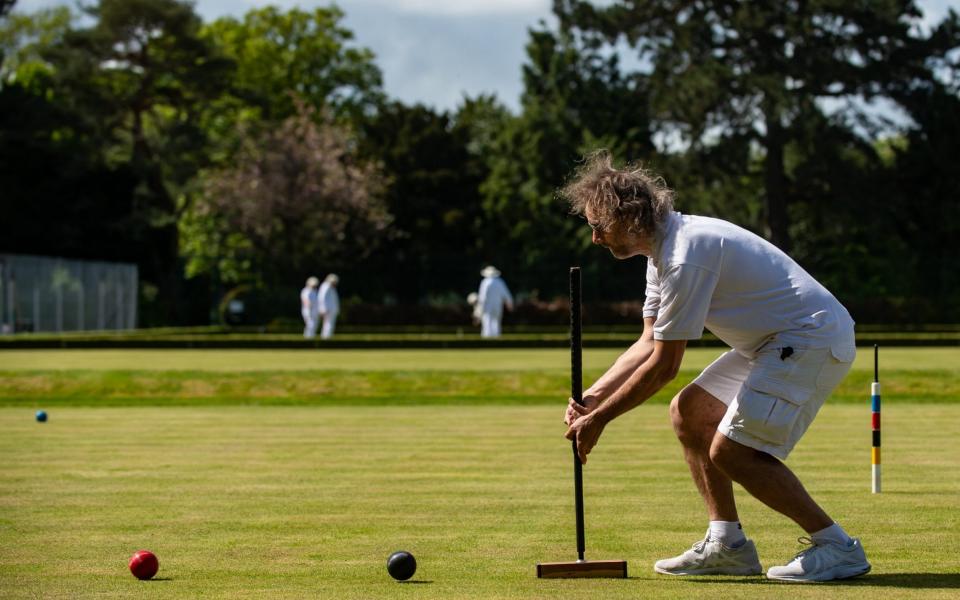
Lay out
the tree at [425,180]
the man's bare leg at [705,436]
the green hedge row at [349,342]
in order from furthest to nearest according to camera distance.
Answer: the tree at [425,180] < the green hedge row at [349,342] < the man's bare leg at [705,436]

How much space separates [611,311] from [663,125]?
7.99 meters

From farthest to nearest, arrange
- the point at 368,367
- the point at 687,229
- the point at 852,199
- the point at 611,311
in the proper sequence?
the point at 852,199, the point at 611,311, the point at 368,367, the point at 687,229

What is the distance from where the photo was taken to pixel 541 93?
163 ft

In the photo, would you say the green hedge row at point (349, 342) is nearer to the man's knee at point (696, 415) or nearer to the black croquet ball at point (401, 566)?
the man's knee at point (696, 415)

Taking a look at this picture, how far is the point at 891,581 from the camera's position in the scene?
15.5ft

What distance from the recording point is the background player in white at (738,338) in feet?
15.4

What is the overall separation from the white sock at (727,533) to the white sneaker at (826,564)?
0.66ft

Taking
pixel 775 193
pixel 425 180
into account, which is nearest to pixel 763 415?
pixel 775 193

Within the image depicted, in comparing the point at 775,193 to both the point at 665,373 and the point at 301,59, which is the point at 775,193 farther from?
the point at 665,373

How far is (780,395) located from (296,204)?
4120 cm

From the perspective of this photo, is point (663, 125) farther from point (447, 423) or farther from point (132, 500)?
point (132, 500)

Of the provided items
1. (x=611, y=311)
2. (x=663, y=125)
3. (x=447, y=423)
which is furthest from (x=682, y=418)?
(x=663, y=125)

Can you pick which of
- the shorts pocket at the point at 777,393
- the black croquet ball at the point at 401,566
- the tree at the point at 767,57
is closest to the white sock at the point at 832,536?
the shorts pocket at the point at 777,393

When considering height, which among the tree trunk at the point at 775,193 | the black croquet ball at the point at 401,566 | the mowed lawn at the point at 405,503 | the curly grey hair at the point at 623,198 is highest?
the tree trunk at the point at 775,193
